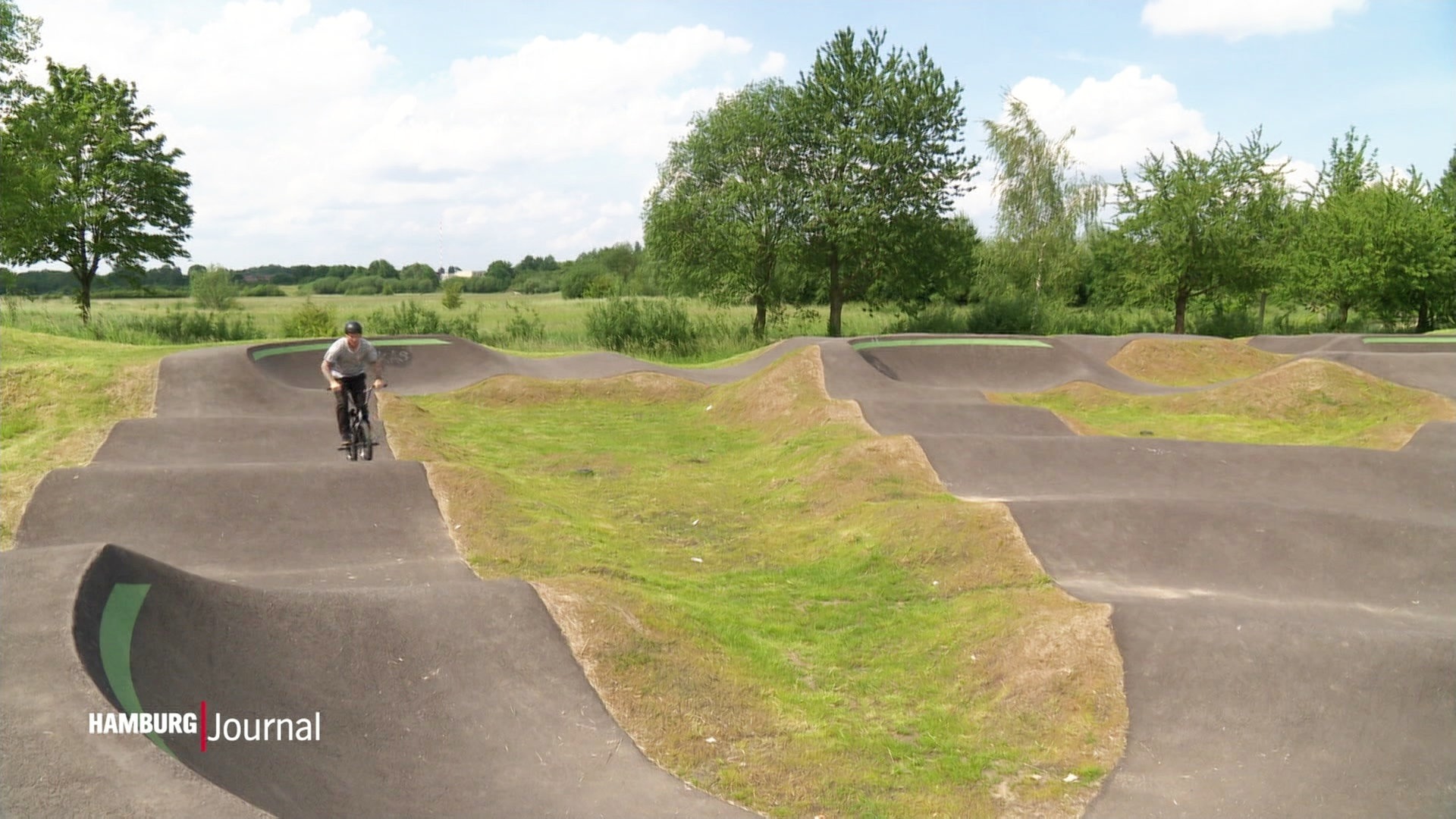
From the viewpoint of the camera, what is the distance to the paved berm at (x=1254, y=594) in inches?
243

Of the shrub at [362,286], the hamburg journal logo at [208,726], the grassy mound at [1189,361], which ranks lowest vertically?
the hamburg journal logo at [208,726]

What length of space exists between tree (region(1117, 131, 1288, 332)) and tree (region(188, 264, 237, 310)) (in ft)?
151

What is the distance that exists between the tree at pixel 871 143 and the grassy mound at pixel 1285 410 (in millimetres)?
14385

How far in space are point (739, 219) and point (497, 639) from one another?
3018 cm

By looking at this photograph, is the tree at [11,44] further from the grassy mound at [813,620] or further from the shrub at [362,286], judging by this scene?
the shrub at [362,286]

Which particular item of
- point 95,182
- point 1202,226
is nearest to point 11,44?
point 95,182

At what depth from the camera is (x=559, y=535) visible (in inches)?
421

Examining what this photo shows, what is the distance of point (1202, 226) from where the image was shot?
37406 millimetres

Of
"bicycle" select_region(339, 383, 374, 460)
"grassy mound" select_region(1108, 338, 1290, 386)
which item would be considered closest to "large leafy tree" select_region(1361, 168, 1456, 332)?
"grassy mound" select_region(1108, 338, 1290, 386)

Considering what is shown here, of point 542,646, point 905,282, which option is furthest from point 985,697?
point 905,282

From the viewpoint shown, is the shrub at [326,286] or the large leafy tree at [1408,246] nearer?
the large leafy tree at [1408,246]

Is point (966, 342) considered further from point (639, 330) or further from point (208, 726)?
point (208, 726)

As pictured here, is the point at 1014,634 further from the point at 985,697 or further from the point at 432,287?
the point at 432,287

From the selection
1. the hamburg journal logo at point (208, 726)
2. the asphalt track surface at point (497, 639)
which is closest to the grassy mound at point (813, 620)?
the asphalt track surface at point (497, 639)
